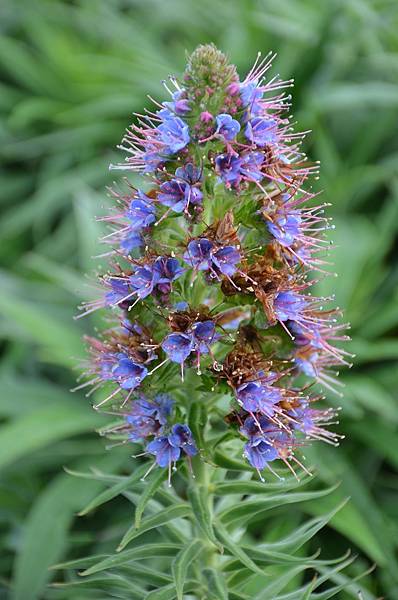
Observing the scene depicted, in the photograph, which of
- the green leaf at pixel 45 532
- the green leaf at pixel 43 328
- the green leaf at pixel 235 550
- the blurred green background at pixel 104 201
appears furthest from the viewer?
the green leaf at pixel 43 328

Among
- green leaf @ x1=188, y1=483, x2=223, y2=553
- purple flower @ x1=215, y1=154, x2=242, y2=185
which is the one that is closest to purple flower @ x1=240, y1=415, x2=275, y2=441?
green leaf @ x1=188, y1=483, x2=223, y2=553

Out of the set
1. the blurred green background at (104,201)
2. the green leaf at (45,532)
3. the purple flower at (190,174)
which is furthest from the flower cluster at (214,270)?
the green leaf at (45,532)

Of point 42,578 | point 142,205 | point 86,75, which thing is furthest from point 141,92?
point 142,205

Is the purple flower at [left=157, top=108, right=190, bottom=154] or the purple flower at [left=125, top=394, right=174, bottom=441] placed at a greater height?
the purple flower at [left=157, top=108, right=190, bottom=154]

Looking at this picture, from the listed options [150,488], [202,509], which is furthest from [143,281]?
[202,509]

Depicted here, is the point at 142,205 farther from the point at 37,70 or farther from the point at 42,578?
the point at 37,70

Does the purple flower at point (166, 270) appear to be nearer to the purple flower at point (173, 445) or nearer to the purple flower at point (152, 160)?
the purple flower at point (152, 160)

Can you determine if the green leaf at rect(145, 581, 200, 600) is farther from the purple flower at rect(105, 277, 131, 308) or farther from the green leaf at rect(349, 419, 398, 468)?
the green leaf at rect(349, 419, 398, 468)
